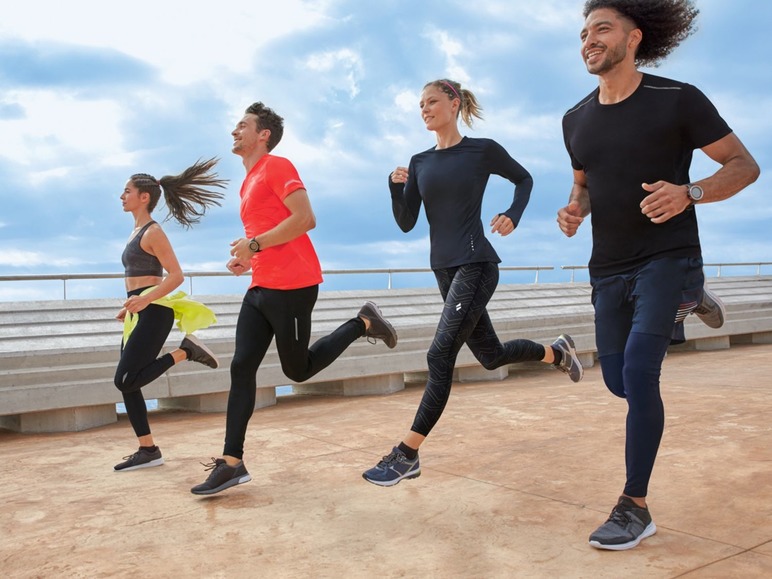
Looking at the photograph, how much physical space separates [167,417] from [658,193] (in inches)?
245

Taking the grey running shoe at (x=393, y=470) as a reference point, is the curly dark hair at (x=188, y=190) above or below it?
above

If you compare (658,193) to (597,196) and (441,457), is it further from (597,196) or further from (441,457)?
(441,457)

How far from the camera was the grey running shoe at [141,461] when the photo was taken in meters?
5.24

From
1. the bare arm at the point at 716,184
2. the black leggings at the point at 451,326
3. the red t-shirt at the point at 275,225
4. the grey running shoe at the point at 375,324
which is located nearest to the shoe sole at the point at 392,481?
the black leggings at the point at 451,326

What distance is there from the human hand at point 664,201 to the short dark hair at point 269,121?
7.90 ft

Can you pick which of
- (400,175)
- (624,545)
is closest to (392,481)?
(624,545)

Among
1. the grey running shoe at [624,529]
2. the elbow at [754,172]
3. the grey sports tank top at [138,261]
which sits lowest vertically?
the grey running shoe at [624,529]

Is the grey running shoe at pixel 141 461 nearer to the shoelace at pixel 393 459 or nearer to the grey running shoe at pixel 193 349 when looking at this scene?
the grey running shoe at pixel 193 349

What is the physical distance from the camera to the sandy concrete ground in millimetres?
3094

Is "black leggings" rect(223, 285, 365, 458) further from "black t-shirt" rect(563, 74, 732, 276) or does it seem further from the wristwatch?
the wristwatch

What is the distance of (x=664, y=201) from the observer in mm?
3018

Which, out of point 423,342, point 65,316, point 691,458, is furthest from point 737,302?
point 65,316

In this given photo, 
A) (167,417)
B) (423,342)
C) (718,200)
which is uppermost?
(718,200)

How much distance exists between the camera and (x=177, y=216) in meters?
6.04
